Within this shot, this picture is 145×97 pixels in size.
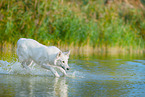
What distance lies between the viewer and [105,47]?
81.4 feet

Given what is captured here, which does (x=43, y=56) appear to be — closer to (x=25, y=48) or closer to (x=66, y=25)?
(x=25, y=48)

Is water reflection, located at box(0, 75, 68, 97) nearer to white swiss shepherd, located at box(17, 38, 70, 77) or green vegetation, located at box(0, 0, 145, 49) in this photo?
white swiss shepherd, located at box(17, 38, 70, 77)

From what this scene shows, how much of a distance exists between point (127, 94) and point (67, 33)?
47.8 feet

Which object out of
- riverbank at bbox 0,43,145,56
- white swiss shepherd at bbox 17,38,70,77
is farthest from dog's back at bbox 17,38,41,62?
riverbank at bbox 0,43,145,56

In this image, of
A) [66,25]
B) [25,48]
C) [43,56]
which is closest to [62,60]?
[43,56]

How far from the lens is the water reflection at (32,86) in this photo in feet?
25.2

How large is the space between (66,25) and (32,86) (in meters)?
13.8

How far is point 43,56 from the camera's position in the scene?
36.1 feet

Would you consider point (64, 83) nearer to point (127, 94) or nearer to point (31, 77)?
point (31, 77)

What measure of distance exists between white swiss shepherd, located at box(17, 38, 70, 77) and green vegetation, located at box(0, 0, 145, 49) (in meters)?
8.70

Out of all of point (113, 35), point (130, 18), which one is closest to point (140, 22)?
point (130, 18)

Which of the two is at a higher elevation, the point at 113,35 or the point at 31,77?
the point at 113,35

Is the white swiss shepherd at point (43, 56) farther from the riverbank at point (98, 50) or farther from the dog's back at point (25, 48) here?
the riverbank at point (98, 50)

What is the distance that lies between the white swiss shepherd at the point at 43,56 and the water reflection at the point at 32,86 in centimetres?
51
